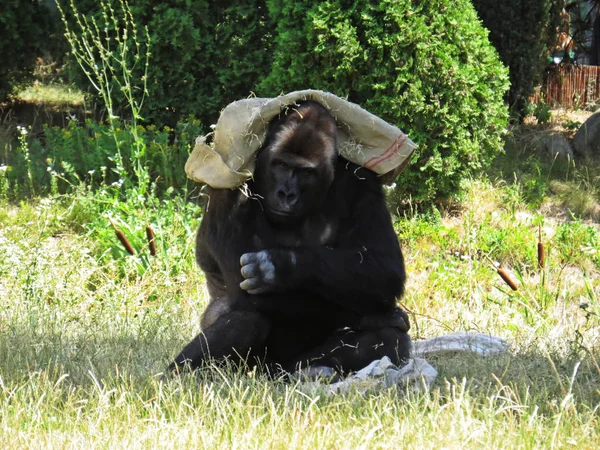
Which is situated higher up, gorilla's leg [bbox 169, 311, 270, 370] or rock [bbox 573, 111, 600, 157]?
rock [bbox 573, 111, 600, 157]

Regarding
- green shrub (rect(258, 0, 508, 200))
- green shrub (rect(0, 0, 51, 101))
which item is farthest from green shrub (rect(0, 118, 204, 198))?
green shrub (rect(0, 0, 51, 101))

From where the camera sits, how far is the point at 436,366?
402cm

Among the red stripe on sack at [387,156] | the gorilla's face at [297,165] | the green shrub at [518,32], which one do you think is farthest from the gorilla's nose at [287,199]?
the green shrub at [518,32]

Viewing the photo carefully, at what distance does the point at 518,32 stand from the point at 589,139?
142cm

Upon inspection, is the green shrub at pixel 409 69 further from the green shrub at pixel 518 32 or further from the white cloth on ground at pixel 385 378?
the white cloth on ground at pixel 385 378

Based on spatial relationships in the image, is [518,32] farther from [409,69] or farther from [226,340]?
[226,340]

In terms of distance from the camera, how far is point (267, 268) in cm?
358

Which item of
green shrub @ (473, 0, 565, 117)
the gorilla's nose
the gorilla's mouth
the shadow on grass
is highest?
green shrub @ (473, 0, 565, 117)

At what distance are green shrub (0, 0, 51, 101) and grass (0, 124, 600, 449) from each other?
9.34 ft

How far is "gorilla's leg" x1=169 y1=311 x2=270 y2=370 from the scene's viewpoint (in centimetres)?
366

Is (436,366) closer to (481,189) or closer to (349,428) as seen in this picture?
(349,428)

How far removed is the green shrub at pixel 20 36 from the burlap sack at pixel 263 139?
6.02 meters

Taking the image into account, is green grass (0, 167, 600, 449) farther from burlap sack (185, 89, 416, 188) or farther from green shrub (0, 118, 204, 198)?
burlap sack (185, 89, 416, 188)

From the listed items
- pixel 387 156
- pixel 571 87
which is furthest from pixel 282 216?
pixel 571 87
